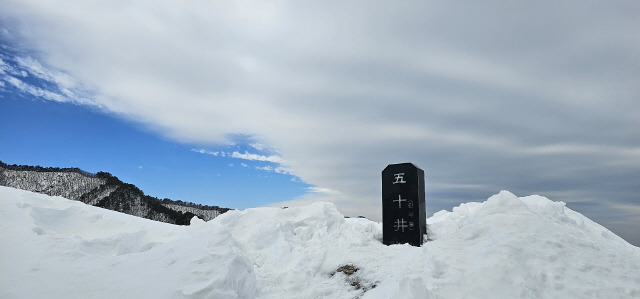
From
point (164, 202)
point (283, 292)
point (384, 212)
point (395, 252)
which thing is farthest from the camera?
point (164, 202)

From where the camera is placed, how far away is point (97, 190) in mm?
54500

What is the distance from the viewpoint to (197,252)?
28.6 ft

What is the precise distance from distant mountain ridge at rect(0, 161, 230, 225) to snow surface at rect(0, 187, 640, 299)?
41.5m

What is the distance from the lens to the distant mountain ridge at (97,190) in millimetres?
52125

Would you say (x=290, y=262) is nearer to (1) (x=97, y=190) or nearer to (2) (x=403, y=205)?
(2) (x=403, y=205)

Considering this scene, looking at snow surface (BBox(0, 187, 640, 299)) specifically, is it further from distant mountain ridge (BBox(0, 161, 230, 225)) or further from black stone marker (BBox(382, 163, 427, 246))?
distant mountain ridge (BBox(0, 161, 230, 225))

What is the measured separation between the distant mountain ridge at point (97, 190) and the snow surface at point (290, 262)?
4151 cm

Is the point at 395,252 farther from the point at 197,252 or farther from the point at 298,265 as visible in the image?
the point at 197,252

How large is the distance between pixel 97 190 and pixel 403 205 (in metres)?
56.8

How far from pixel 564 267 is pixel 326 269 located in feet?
21.6

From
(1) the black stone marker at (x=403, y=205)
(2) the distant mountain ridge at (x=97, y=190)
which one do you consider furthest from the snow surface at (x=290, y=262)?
(2) the distant mountain ridge at (x=97, y=190)

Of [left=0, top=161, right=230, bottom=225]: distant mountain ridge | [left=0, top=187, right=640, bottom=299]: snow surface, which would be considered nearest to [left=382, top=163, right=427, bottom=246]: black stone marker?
[left=0, top=187, right=640, bottom=299]: snow surface

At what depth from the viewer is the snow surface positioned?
6.31m

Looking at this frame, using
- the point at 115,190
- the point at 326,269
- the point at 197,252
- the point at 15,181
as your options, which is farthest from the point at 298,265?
the point at 15,181
